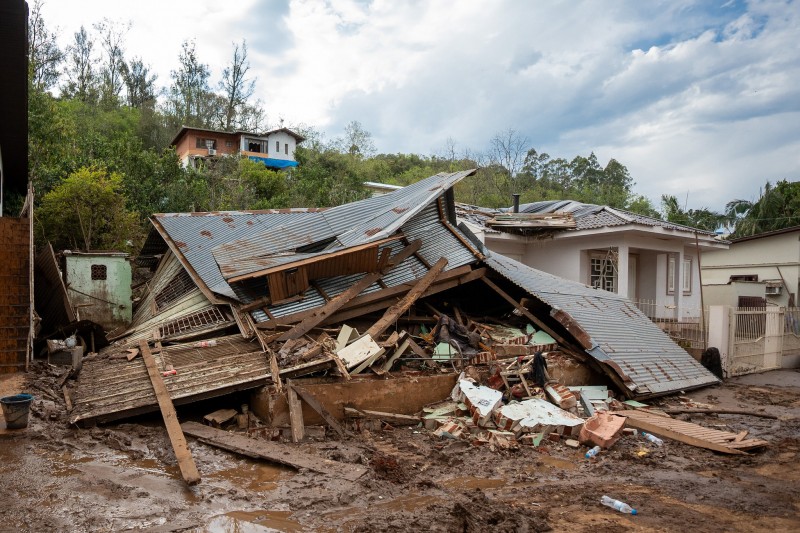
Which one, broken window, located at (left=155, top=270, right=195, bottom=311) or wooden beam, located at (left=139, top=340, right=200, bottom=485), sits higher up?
broken window, located at (left=155, top=270, right=195, bottom=311)

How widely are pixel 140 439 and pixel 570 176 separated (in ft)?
181

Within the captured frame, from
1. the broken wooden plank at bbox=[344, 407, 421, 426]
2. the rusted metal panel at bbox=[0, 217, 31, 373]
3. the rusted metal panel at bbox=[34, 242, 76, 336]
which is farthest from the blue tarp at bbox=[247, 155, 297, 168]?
the broken wooden plank at bbox=[344, 407, 421, 426]

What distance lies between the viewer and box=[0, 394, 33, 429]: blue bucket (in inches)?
250

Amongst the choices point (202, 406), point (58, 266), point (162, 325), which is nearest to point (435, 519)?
point (202, 406)

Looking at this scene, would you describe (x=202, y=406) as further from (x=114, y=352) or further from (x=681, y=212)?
(x=681, y=212)

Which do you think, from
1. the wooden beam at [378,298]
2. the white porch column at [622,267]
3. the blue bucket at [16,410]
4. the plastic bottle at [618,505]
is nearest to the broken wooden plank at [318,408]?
the wooden beam at [378,298]

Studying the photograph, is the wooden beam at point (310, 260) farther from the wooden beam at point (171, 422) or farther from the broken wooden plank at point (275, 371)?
the wooden beam at point (171, 422)

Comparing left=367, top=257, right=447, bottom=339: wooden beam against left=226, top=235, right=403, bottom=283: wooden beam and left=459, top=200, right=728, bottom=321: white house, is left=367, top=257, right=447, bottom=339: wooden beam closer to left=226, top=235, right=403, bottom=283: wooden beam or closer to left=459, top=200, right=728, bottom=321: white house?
left=226, top=235, right=403, bottom=283: wooden beam

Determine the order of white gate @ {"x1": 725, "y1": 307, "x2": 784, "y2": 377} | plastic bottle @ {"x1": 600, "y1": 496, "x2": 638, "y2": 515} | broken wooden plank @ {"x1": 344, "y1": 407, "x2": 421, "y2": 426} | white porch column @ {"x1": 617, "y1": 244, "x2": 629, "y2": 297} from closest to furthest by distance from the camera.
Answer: plastic bottle @ {"x1": 600, "y1": 496, "x2": 638, "y2": 515}
broken wooden plank @ {"x1": 344, "y1": 407, "x2": 421, "y2": 426}
white gate @ {"x1": 725, "y1": 307, "x2": 784, "y2": 377}
white porch column @ {"x1": 617, "y1": 244, "x2": 629, "y2": 297}

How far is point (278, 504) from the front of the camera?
17.6 ft

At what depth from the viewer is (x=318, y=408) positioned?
8.06 m

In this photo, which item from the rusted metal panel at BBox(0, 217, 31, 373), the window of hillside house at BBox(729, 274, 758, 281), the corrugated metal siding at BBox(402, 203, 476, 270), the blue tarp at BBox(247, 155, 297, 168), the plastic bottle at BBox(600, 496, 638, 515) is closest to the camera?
the plastic bottle at BBox(600, 496, 638, 515)

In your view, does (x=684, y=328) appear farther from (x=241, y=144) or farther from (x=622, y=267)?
(x=241, y=144)

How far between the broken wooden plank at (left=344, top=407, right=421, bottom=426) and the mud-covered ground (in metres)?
0.24
